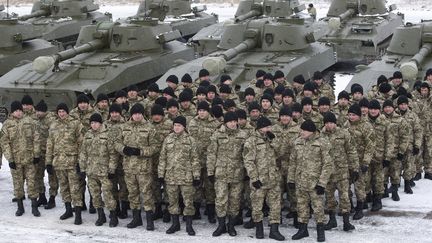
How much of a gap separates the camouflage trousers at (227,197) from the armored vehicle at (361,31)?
12.2m

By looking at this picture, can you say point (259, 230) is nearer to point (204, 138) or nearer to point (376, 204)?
point (204, 138)

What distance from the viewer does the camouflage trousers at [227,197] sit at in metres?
10.2

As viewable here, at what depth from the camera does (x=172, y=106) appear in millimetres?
11242

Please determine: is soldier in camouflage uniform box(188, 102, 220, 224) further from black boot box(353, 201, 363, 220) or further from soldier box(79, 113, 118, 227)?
black boot box(353, 201, 363, 220)

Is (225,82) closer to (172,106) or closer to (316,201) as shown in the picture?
(172,106)

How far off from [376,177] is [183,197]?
3130 millimetres

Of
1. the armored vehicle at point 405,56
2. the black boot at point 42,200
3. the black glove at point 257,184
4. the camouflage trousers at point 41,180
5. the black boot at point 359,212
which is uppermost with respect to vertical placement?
the armored vehicle at point 405,56

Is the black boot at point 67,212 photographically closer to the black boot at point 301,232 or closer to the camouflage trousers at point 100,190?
the camouflage trousers at point 100,190

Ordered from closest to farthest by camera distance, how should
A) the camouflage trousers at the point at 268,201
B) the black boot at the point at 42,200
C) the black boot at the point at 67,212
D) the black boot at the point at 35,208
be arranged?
the camouflage trousers at the point at 268,201 → the black boot at the point at 67,212 → the black boot at the point at 35,208 → the black boot at the point at 42,200

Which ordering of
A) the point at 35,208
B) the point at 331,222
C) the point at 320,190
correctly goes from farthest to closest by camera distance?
the point at 35,208 < the point at 331,222 < the point at 320,190

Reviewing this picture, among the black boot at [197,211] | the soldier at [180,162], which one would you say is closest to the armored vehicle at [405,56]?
the black boot at [197,211]

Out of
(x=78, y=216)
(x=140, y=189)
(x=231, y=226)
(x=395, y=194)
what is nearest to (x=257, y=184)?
(x=231, y=226)

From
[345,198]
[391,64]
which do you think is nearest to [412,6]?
[391,64]

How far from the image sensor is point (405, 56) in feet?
58.5
